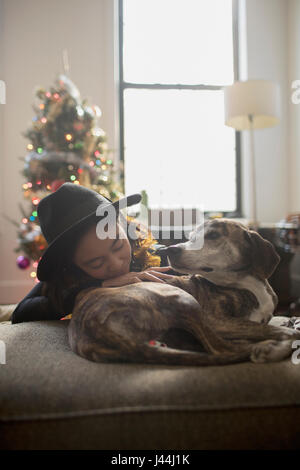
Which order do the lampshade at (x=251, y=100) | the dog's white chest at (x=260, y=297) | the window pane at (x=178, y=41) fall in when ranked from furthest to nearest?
1. the window pane at (x=178, y=41)
2. the lampshade at (x=251, y=100)
3. the dog's white chest at (x=260, y=297)

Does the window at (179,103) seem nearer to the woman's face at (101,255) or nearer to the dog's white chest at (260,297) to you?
the woman's face at (101,255)

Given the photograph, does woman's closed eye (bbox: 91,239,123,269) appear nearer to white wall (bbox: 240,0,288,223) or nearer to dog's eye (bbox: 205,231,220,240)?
dog's eye (bbox: 205,231,220,240)

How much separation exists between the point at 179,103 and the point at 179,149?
1.92 feet

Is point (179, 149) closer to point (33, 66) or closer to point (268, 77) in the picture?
point (268, 77)

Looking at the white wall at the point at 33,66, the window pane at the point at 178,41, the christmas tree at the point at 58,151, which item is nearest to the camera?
the christmas tree at the point at 58,151

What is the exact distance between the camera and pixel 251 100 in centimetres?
348

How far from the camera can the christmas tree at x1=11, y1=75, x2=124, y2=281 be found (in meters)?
3.21

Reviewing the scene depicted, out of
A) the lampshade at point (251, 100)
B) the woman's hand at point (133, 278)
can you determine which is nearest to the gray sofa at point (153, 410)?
the woman's hand at point (133, 278)

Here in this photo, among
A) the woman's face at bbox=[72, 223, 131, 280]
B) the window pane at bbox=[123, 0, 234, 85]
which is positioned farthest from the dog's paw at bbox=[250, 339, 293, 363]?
the window pane at bbox=[123, 0, 234, 85]

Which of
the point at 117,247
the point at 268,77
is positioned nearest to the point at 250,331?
the point at 117,247

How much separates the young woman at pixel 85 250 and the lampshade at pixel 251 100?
263 centimetres

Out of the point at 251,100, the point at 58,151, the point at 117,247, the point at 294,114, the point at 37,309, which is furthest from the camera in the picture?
the point at 294,114

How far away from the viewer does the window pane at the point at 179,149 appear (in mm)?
4742

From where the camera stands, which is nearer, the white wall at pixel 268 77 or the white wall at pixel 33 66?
the white wall at pixel 33 66
